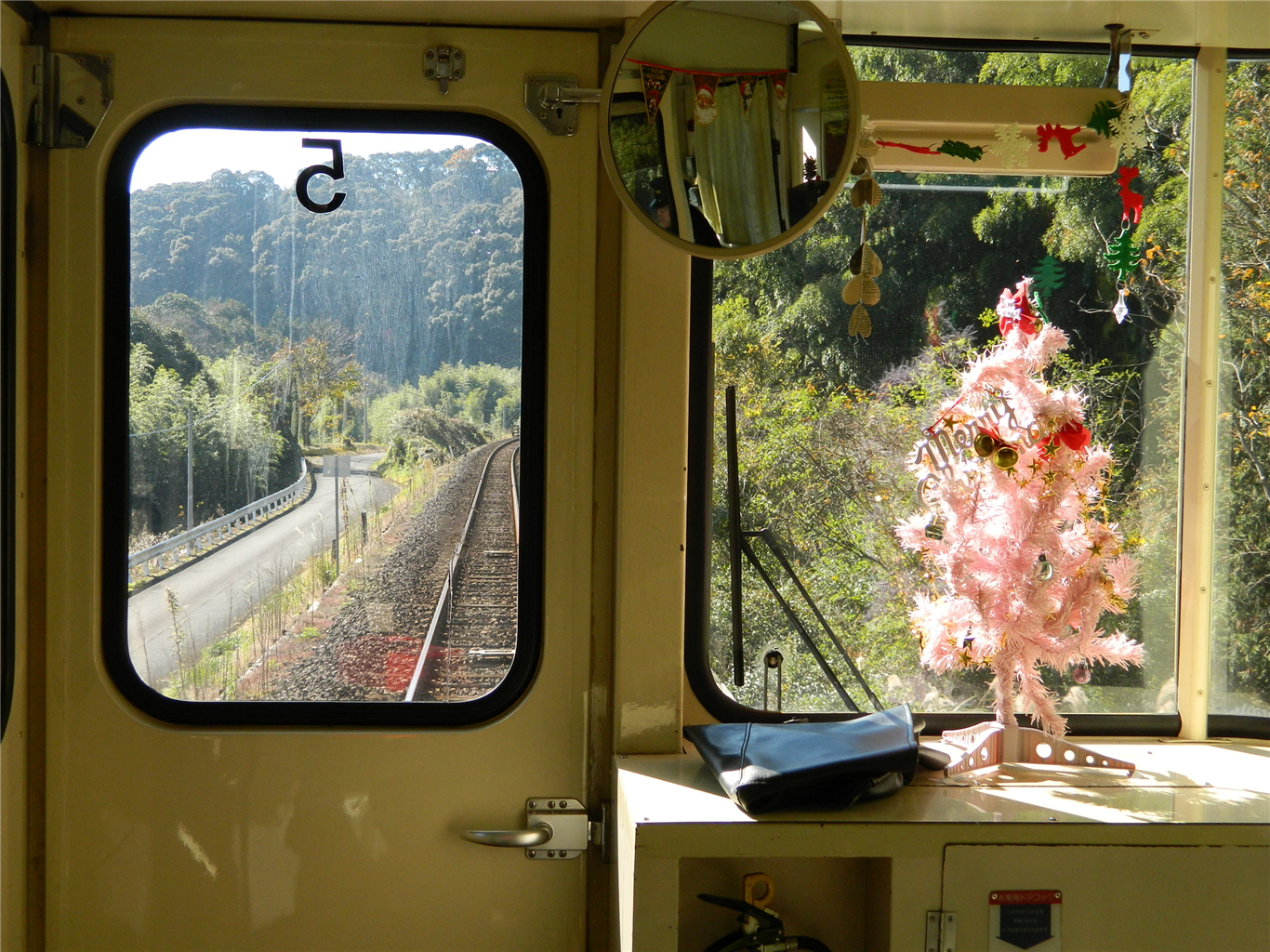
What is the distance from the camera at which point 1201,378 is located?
208 cm

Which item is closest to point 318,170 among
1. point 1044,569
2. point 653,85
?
point 653,85

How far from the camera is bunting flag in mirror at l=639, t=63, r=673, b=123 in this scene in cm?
154

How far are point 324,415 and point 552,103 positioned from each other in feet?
2.64

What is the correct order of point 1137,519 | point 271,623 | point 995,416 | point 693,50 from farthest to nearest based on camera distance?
point 1137,519, point 271,623, point 995,416, point 693,50

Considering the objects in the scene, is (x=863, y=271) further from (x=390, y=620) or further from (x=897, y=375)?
(x=390, y=620)

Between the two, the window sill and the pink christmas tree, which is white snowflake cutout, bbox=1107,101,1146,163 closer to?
the pink christmas tree

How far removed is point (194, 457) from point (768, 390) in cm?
122

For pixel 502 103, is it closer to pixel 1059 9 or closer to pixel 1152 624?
pixel 1059 9

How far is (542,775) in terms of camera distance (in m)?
1.97

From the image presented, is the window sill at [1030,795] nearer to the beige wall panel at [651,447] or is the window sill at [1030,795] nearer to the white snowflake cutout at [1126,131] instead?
the beige wall panel at [651,447]

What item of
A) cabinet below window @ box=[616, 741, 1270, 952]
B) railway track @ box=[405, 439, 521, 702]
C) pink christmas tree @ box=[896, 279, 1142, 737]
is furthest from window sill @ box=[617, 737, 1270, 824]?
railway track @ box=[405, 439, 521, 702]

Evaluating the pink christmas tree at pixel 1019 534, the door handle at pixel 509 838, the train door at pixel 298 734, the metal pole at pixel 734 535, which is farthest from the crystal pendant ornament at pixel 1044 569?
the door handle at pixel 509 838

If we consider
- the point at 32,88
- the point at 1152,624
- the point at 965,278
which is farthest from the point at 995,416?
the point at 32,88

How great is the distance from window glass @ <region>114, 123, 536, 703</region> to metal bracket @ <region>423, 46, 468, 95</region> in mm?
121
